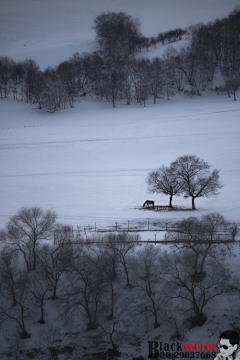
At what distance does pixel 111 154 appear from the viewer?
177 feet

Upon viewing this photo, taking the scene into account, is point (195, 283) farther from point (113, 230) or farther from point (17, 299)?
point (17, 299)

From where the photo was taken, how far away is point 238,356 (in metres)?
9.73

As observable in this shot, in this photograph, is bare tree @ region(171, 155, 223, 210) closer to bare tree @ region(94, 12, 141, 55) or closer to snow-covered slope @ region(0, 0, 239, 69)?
bare tree @ region(94, 12, 141, 55)

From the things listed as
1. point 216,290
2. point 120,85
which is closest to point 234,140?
point 216,290

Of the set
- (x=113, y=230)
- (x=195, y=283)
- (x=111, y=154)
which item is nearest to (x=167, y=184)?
(x=113, y=230)

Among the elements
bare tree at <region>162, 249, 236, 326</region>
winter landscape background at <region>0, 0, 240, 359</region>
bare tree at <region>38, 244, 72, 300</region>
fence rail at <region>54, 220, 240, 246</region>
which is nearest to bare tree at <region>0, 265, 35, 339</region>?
bare tree at <region>38, 244, 72, 300</region>

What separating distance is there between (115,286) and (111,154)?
103 feet

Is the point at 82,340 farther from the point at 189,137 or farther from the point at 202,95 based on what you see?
the point at 202,95

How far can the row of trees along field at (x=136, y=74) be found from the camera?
3201 inches

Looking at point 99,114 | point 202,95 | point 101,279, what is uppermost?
point 202,95

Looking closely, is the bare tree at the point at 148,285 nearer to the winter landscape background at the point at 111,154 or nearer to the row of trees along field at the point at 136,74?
the winter landscape background at the point at 111,154

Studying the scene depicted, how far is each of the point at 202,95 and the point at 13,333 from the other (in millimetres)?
72590

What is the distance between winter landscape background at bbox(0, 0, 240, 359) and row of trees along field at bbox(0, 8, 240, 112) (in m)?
3.57

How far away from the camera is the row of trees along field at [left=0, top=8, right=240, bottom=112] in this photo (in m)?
81.3
